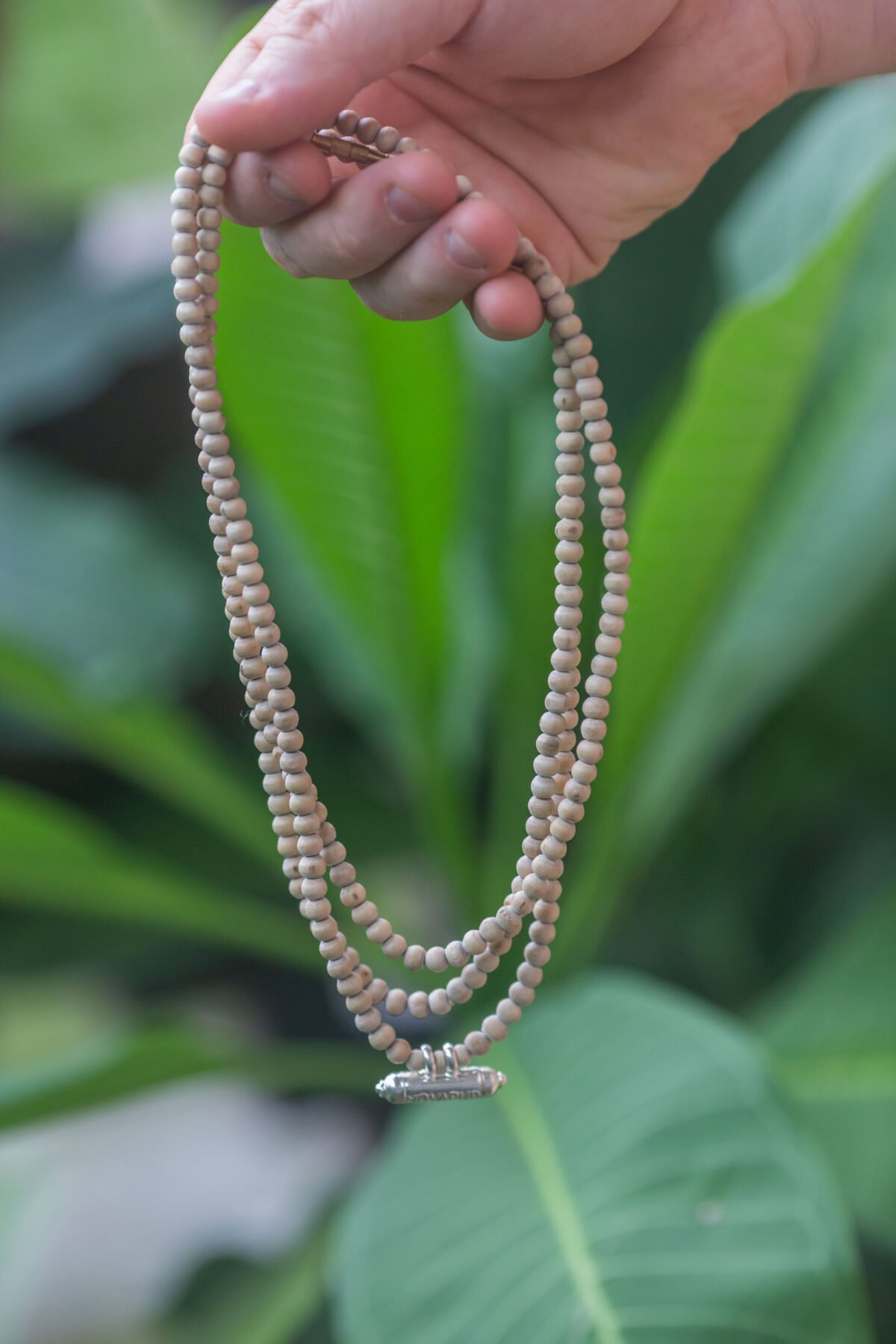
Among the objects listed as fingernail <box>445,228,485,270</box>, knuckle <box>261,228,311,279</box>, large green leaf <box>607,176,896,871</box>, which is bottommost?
large green leaf <box>607,176,896,871</box>

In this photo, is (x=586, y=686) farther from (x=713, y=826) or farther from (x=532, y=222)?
(x=713, y=826)

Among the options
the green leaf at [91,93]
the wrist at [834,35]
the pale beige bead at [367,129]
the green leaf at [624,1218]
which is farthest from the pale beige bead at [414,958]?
the green leaf at [91,93]

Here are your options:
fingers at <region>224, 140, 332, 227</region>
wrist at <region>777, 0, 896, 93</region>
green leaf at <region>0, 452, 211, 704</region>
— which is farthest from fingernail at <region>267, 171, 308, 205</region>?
green leaf at <region>0, 452, 211, 704</region>

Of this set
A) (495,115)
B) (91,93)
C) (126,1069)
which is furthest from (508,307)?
(91,93)

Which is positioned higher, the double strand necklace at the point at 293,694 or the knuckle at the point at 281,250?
the knuckle at the point at 281,250

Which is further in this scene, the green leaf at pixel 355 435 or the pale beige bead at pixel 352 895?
the green leaf at pixel 355 435

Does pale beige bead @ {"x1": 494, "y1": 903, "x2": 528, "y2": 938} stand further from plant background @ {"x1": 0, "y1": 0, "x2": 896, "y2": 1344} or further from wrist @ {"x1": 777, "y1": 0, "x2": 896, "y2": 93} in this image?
wrist @ {"x1": 777, "y1": 0, "x2": 896, "y2": 93}

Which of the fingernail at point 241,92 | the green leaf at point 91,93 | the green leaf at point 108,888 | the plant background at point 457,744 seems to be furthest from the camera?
the green leaf at point 91,93

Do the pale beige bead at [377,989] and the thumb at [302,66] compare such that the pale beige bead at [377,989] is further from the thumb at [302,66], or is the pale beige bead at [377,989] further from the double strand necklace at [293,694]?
the thumb at [302,66]
